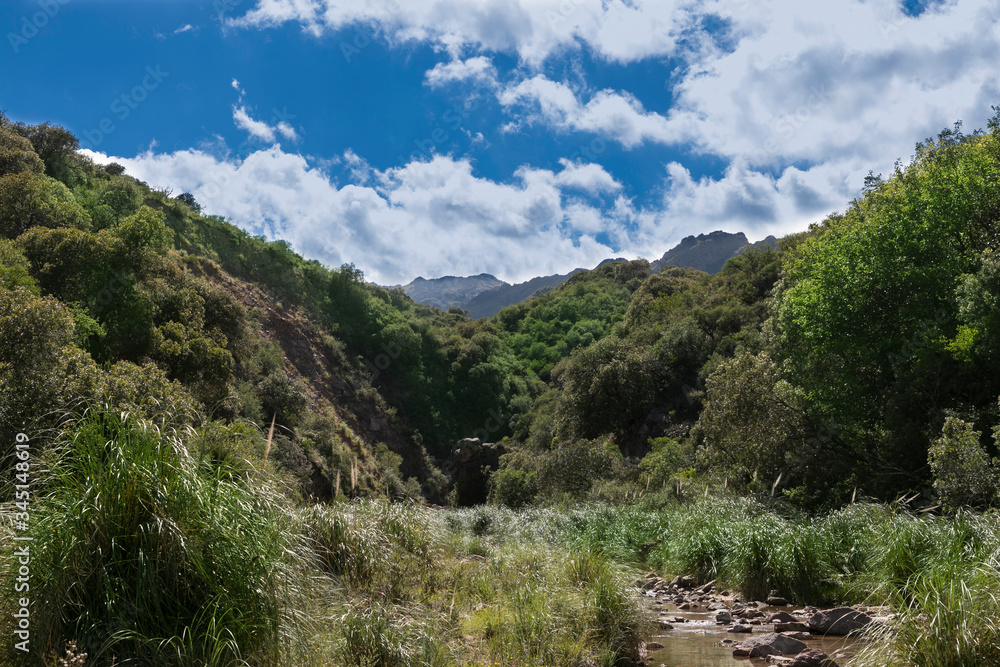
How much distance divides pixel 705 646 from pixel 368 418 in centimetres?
4556

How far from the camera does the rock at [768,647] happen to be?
6.95m

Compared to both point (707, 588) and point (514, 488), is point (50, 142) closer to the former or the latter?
point (514, 488)

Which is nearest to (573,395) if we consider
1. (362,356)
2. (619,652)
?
(362,356)

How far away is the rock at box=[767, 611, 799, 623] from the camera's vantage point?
840cm

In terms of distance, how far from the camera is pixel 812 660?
6562mm

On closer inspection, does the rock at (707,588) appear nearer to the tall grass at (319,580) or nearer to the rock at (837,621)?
the tall grass at (319,580)

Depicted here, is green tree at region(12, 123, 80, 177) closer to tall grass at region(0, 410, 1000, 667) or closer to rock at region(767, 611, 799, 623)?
tall grass at region(0, 410, 1000, 667)

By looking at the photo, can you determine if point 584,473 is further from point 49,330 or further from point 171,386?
point 49,330

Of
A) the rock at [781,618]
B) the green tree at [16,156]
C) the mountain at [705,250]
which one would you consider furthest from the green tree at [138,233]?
the mountain at [705,250]

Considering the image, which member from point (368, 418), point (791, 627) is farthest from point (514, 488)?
point (791, 627)

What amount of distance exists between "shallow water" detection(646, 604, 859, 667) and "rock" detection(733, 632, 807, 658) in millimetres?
99

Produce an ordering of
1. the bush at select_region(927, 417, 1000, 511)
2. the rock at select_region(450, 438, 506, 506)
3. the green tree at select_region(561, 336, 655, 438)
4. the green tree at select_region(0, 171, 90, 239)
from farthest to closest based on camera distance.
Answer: the rock at select_region(450, 438, 506, 506), the green tree at select_region(561, 336, 655, 438), the green tree at select_region(0, 171, 90, 239), the bush at select_region(927, 417, 1000, 511)

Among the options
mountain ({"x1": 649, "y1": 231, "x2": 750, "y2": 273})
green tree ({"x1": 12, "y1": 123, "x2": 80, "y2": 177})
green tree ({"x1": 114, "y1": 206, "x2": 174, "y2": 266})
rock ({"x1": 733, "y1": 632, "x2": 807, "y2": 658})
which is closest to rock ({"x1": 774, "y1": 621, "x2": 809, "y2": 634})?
rock ({"x1": 733, "y1": 632, "x2": 807, "y2": 658})

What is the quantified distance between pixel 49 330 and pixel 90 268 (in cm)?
890
